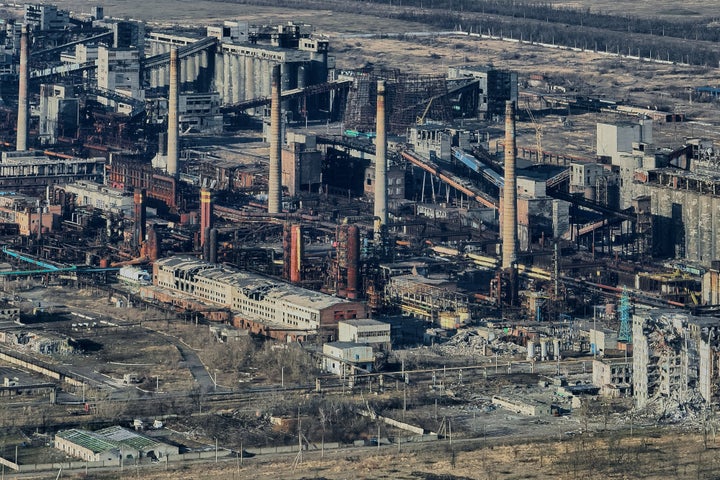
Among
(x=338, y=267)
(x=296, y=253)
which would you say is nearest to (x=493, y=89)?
(x=296, y=253)

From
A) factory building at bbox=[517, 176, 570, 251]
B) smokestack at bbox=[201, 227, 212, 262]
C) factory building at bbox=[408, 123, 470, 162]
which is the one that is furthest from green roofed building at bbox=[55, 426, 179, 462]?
factory building at bbox=[408, 123, 470, 162]

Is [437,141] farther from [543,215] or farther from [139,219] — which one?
[139,219]

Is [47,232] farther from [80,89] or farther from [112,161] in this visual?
[80,89]

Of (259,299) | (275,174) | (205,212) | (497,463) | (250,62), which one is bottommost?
(497,463)

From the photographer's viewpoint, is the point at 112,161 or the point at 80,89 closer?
the point at 112,161

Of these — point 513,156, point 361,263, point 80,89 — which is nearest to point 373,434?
point 361,263

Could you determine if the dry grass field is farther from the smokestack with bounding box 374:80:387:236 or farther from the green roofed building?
the smokestack with bounding box 374:80:387:236
